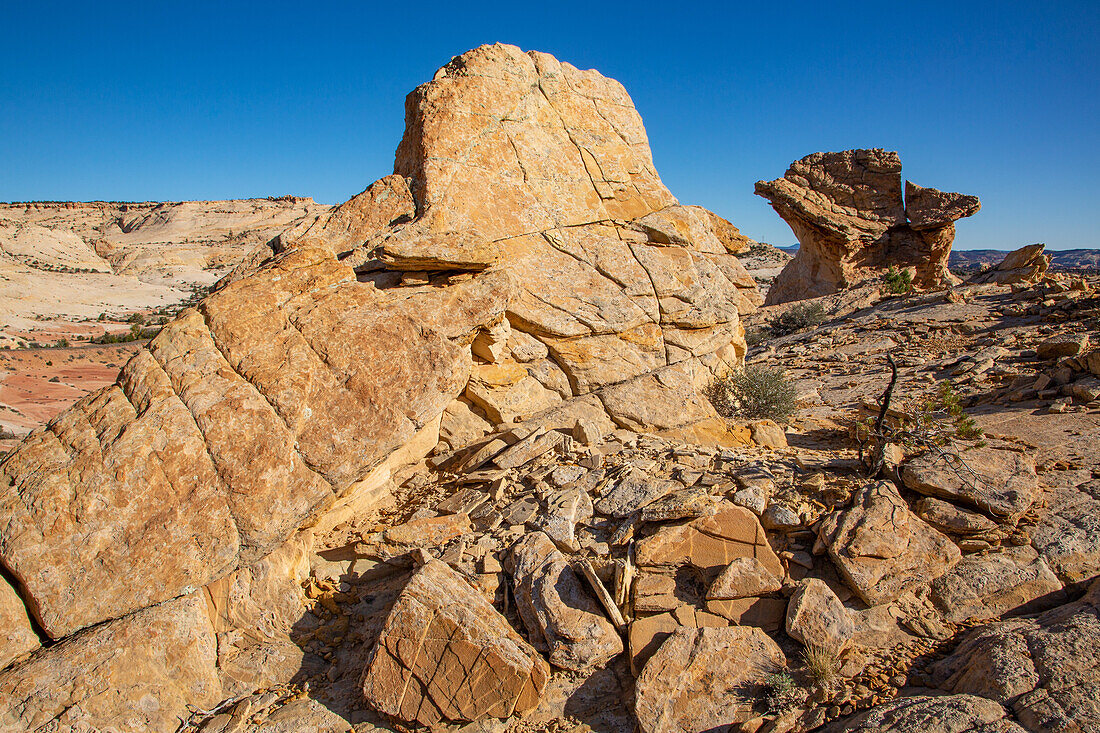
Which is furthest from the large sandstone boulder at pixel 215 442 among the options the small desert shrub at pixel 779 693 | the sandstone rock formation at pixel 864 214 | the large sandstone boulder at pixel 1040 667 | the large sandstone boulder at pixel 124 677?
the sandstone rock formation at pixel 864 214

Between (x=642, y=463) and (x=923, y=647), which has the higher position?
(x=642, y=463)

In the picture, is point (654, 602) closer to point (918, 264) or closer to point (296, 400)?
point (296, 400)

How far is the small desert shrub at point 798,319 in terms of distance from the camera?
69.0 feet

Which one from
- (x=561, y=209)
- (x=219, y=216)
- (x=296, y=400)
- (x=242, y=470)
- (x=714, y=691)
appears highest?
(x=219, y=216)

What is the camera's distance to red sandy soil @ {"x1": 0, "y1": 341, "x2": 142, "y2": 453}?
1953 centimetres

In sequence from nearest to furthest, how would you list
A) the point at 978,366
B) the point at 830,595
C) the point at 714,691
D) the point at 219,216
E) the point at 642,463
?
the point at 714,691 → the point at 830,595 → the point at 642,463 → the point at 978,366 → the point at 219,216

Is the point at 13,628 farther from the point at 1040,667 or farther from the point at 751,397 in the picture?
the point at 751,397

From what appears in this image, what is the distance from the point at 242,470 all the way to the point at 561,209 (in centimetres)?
502

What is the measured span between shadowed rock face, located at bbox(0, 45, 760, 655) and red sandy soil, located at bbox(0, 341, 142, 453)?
13.6 meters

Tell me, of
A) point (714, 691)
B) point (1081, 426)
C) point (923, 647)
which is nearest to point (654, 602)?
point (714, 691)

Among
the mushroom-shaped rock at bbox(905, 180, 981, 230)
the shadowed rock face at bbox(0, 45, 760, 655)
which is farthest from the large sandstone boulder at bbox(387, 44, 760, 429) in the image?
the mushroom-shaped rock at bbox(905, 180, 981, 230)

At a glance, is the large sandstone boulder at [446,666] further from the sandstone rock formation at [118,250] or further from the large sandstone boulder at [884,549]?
the sandstone rock formation at [118,250]

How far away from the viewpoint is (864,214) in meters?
25.5

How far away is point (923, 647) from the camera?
4.15 meters
